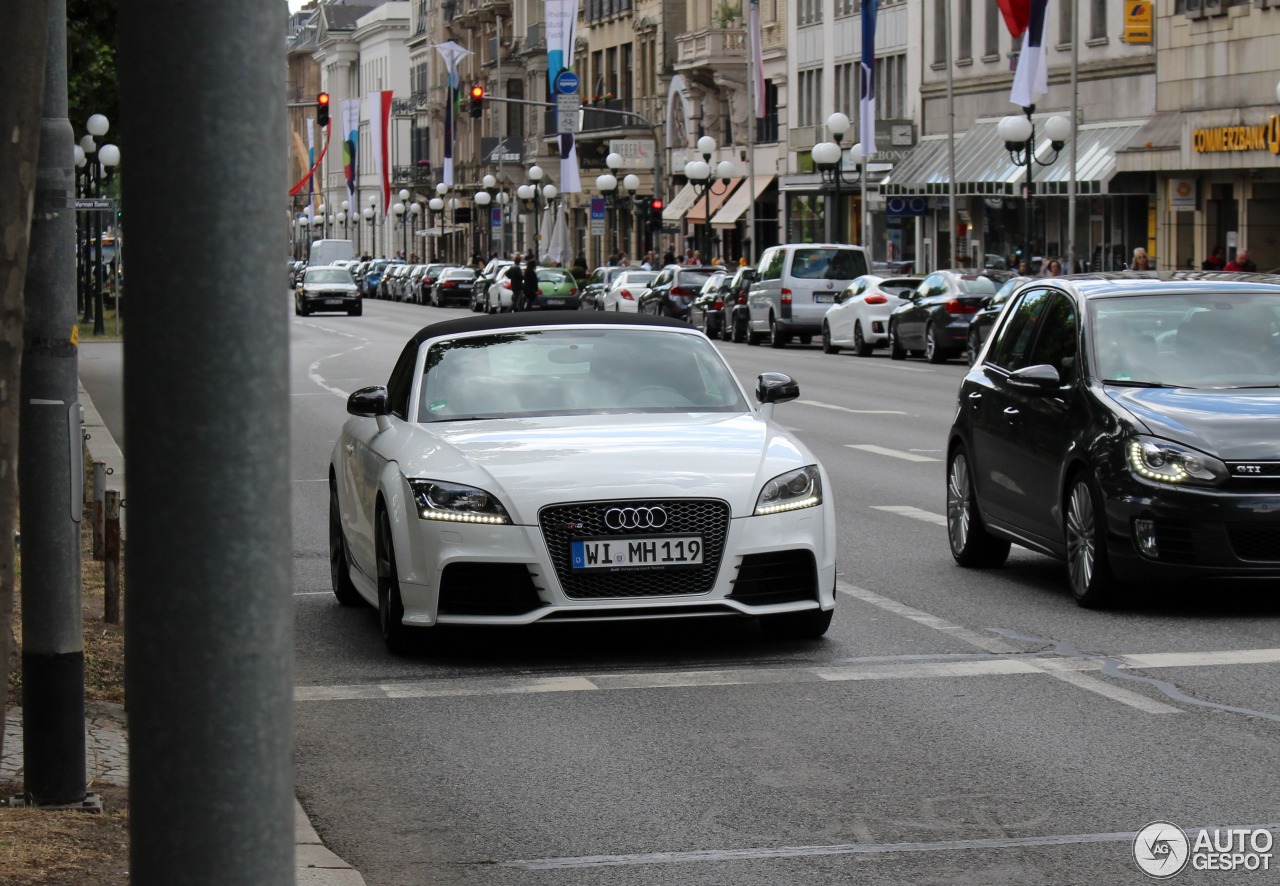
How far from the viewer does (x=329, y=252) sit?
124m

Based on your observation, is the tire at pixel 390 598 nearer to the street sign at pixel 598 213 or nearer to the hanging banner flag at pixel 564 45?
the hanging banner flag at pixel 564 45

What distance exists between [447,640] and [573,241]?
9447cm

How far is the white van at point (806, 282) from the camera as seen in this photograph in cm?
4597

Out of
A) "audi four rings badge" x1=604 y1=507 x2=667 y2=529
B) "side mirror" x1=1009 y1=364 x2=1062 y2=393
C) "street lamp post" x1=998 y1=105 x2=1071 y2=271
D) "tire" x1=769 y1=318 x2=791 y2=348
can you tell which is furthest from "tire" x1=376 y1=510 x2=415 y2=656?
"tire" x1=769 y1=318 x2=791 y2=348

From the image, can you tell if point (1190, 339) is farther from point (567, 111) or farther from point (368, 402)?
point (567, 111)

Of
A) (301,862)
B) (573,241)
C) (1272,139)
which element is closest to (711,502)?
(301,862)

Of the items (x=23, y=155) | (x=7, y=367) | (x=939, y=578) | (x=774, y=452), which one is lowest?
(x=939, y=578)

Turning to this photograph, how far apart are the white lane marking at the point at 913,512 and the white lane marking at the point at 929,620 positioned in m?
3.26

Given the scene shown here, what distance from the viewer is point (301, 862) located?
6.14 meters

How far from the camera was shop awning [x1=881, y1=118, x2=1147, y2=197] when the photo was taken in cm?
5169

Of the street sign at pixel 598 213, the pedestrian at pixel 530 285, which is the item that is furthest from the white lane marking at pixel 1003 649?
the street sign at pixel 598 213

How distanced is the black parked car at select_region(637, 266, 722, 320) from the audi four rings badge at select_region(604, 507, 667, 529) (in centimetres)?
4478

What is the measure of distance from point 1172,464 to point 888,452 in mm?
10220

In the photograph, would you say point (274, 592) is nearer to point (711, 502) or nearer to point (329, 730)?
point (329, 730)
